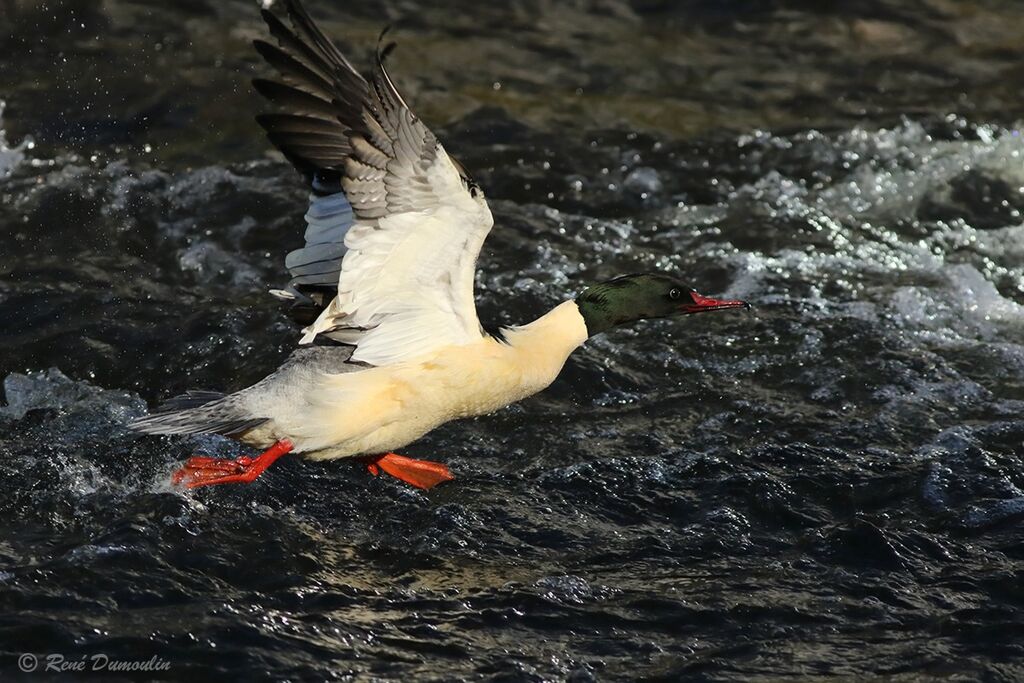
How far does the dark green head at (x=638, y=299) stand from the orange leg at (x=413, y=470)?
100cm

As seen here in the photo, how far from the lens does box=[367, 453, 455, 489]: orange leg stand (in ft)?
20.3

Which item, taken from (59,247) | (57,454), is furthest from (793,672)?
(59,247)

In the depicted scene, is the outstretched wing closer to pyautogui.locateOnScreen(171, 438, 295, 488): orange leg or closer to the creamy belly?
the creamy belly

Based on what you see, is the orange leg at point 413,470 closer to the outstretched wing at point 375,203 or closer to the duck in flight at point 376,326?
→ the duck in flight at point 376,326

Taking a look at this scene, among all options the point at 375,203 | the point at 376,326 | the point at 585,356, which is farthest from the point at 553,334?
the point at 585,356

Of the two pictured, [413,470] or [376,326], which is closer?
[376,326]

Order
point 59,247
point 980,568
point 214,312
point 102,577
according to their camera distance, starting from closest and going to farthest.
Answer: point 102,577, point 980,568, point 214,312, point 59,247

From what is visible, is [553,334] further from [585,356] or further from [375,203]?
[585,356]

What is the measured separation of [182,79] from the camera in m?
10.4

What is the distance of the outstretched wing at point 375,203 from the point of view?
197 inches

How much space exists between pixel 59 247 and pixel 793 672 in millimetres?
5501

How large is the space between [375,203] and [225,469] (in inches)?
57.2

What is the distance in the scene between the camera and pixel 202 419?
19.2 feet

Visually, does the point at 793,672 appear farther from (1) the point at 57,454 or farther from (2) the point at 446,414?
(1) the point at 57,454
